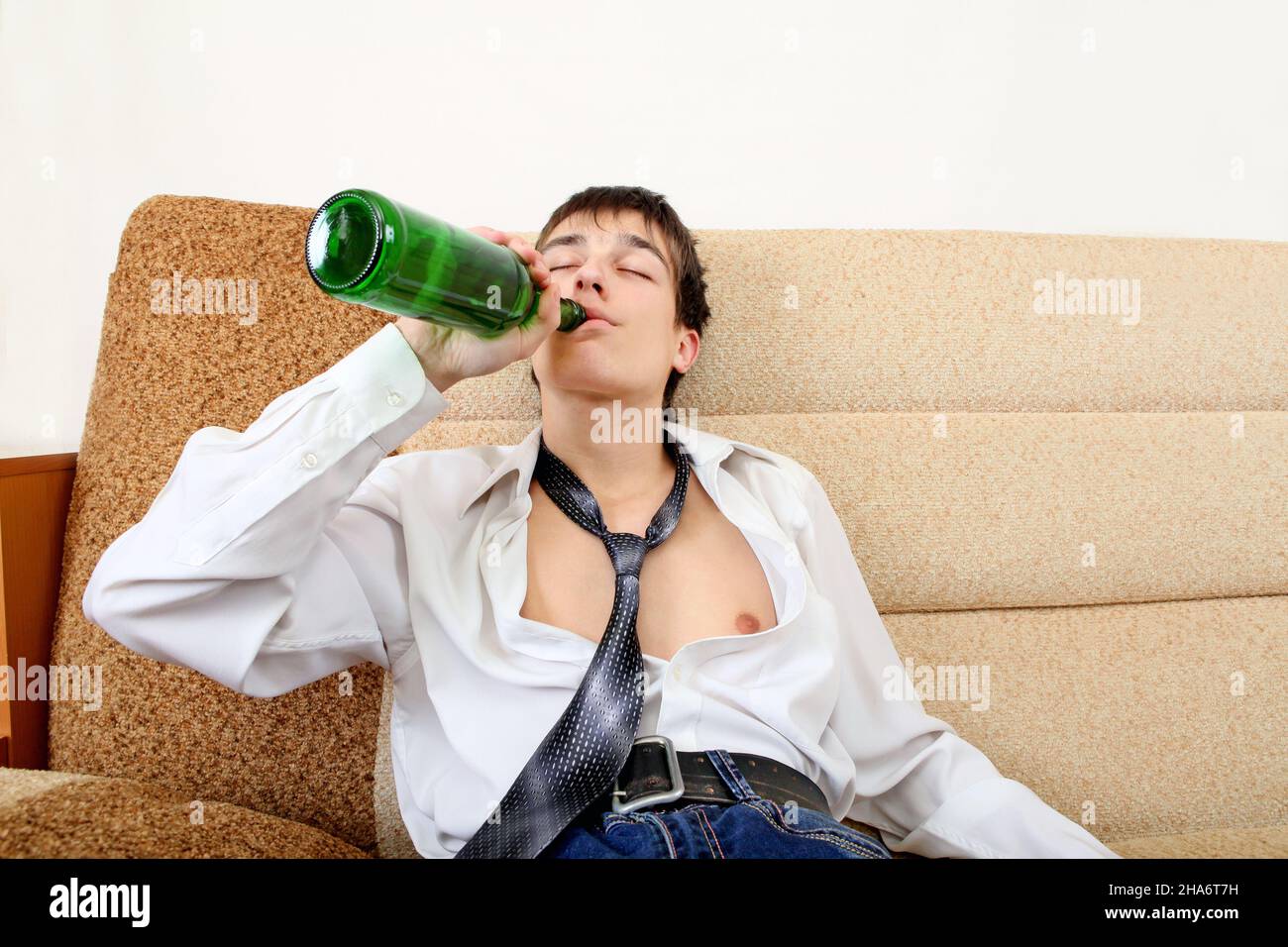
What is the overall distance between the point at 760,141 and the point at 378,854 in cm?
165

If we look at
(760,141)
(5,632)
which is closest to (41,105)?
(5,632)

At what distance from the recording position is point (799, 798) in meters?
1.00

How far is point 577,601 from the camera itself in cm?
112

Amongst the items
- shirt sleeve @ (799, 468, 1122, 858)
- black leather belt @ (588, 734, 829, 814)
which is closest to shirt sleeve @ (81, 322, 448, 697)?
black leather belt @ (588, 734, 829, 814)

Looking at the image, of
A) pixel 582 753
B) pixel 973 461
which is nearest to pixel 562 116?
pixel 973 461

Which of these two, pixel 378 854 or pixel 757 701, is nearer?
pixel 757 701

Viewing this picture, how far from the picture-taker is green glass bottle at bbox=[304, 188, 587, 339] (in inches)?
29.1

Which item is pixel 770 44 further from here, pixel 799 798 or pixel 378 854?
pixel 378 854

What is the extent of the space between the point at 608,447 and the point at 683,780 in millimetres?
508

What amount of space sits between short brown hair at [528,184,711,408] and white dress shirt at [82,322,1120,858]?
9.0 inches

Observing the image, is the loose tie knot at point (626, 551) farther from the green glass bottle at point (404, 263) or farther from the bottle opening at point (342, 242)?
the bottle opening at point (342, 242)

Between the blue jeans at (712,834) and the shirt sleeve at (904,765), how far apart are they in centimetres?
26

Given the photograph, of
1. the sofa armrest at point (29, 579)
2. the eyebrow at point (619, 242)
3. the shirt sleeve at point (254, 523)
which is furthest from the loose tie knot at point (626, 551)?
the sofa armrest at point (29, 579)

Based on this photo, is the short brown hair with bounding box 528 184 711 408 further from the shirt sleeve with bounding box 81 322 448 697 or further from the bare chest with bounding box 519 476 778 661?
the shirt sleeve with bounding box 81 322 448 697
